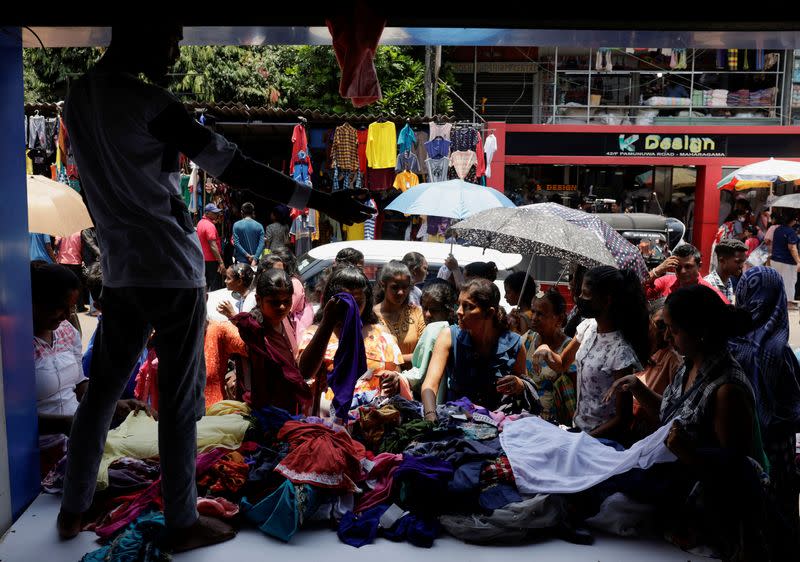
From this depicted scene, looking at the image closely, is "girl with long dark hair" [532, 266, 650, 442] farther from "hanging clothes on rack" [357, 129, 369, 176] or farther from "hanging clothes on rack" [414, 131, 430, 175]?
"hanging clothes on rack" [357, 129, 369, 176]

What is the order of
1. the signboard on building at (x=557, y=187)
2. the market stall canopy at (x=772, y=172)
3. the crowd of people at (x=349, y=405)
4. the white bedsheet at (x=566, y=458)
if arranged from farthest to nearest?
the signboard on building at (x=557, y=187), the market stall canopy at (x=772, y=172), the white bedsheet at (x=566, y=458), the crowd of people at (x=349, y=405)

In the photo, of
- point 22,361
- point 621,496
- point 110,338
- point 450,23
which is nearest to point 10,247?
point 22,361

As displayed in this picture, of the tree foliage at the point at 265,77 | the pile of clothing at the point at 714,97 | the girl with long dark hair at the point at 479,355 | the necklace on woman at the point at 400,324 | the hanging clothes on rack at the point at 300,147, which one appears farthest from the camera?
the pile of clothing at the point at 714,97

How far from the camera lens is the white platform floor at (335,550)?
9.51 ft

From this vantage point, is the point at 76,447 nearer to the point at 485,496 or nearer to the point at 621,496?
the point at 485,496

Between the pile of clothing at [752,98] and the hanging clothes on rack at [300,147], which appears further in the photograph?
the pile of clothing at [752,98]

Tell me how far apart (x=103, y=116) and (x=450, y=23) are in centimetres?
137

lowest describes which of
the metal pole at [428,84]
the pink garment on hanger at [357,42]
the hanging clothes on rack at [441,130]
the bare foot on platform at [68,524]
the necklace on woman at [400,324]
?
the bare foot on platform at [68,524]

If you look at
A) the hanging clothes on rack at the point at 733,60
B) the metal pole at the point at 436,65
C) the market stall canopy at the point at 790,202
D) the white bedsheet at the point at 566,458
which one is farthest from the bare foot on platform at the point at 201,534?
the hanging clothes on rack at the point at 733,60

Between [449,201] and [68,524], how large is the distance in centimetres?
563

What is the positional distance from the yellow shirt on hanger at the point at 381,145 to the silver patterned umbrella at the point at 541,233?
21.8 feet

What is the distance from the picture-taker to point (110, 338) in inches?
110

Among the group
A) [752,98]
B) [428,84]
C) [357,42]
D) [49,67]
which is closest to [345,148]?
[428,84]

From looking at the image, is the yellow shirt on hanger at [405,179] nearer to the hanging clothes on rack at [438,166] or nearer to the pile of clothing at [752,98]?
the hanging clothes on rack at [438,166]
